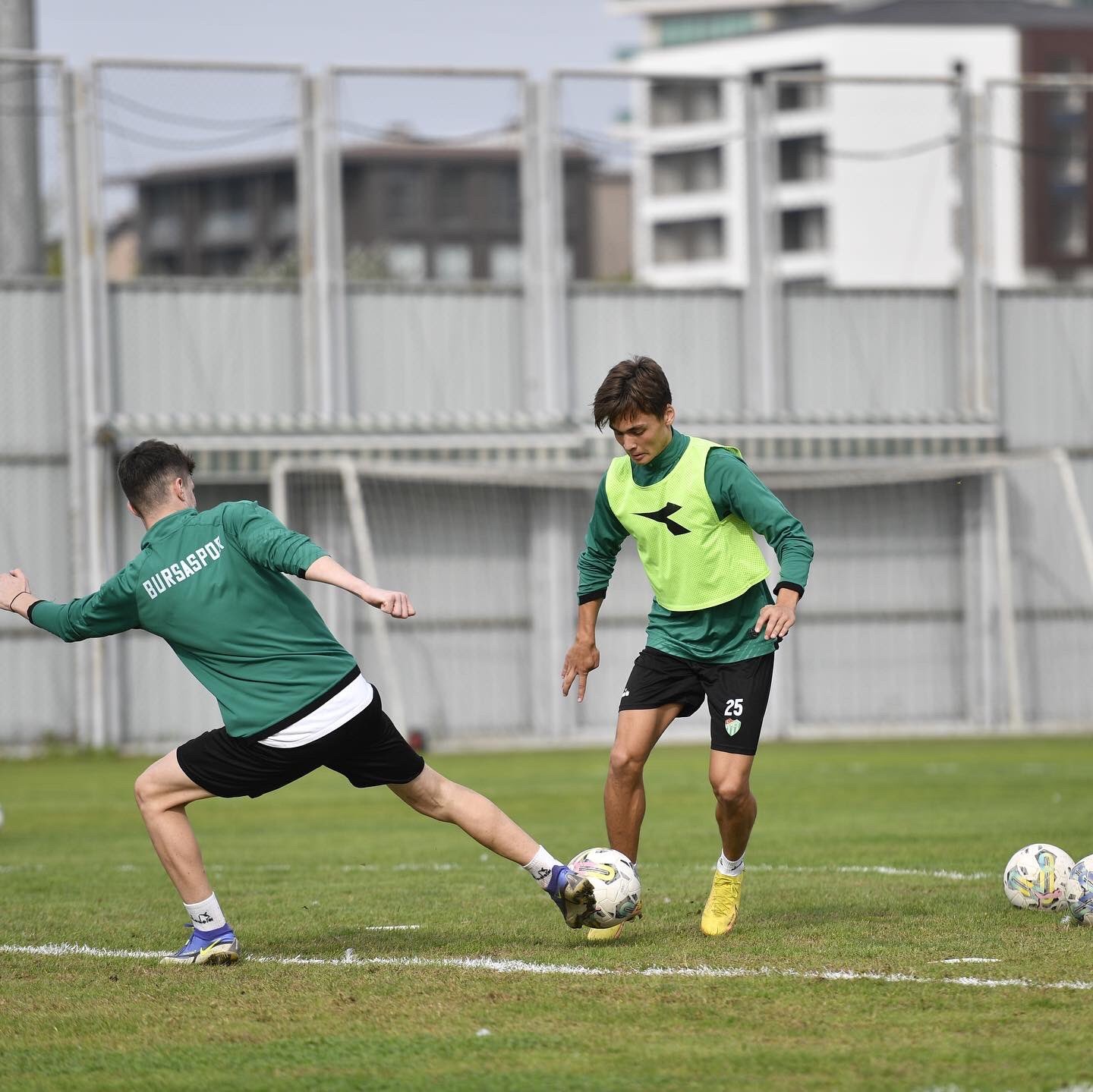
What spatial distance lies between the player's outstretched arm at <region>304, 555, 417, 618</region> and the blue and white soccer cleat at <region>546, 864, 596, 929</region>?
1252mm

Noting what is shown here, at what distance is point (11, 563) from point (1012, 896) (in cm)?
1731

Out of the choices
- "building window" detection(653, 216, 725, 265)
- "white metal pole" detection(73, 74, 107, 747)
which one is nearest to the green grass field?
"white metal pole" detection(73, 74, 107, 747)

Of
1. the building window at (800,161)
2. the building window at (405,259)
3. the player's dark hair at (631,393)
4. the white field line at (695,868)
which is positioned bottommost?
the white field line at (695,868)

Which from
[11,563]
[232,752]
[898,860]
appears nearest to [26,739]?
[11,563]

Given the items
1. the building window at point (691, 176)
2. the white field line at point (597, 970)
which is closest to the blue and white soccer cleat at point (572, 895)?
the white field line at point (597, 970)

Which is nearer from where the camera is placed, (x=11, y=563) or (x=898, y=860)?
(x=898, y=860)

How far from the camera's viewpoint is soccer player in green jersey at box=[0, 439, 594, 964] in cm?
651

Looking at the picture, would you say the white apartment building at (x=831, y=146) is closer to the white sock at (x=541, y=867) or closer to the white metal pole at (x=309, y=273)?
the white metal pole at (x=309, y=273)

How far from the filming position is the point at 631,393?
273 inches

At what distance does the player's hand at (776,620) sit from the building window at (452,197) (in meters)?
86.1

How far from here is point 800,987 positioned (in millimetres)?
5879

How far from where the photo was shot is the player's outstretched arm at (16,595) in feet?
22.4

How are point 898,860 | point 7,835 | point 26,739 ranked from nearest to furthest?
1. point 898,860
2. point 7,835
3. point 26,739

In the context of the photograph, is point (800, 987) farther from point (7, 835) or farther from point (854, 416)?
point (854, 416)
